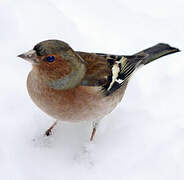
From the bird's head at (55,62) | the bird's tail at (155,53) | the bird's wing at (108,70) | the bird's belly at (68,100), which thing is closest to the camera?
the bird's head at (55,62)

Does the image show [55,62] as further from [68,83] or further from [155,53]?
[155,53]

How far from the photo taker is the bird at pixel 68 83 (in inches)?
115

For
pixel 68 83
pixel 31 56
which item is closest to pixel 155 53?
pixel 68 83

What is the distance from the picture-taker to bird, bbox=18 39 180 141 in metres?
2.92

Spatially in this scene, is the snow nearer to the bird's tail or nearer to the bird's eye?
the bird's tail

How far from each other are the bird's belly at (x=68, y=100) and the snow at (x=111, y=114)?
0.43 meters

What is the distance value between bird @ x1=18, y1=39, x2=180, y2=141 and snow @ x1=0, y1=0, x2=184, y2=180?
37 cm

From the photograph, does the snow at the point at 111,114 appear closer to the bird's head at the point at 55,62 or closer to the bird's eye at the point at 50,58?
the bird's head at the point at 55,62

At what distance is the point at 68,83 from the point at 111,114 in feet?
2.95

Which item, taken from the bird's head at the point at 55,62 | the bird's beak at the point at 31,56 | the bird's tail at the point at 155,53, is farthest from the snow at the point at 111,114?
the bird's beak at the point at 31,56

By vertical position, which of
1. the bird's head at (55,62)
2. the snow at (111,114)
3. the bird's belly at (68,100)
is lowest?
the snow at (111,114)

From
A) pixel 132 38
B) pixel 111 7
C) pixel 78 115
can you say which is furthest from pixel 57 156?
pixel 111 7

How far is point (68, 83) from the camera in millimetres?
3055

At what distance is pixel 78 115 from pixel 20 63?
1315 millimetres
